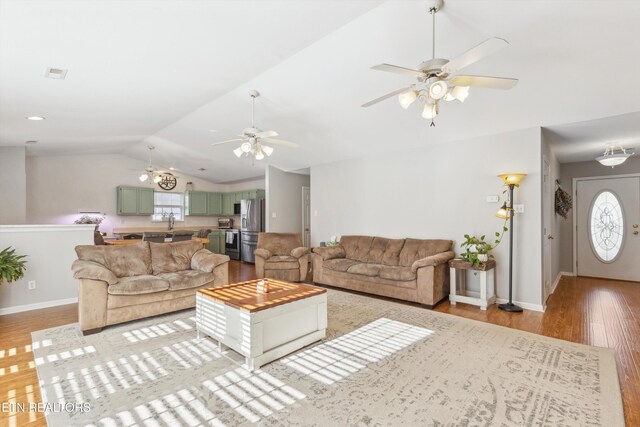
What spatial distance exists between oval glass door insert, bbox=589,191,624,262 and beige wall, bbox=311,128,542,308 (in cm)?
340

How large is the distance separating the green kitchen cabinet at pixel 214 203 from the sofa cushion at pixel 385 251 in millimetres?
5951

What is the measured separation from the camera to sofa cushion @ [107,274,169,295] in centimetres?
343

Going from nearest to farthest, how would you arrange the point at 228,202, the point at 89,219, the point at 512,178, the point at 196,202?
the point at 512,178
the point at 89,219
the point at 196,202
the point at 228,202

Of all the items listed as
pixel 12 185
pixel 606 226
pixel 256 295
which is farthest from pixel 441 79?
pixel 12 185

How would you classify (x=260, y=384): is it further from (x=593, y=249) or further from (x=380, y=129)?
(x=593, y=249)

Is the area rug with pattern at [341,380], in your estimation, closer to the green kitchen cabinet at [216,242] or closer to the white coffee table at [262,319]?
the white coffee table at [262,319]

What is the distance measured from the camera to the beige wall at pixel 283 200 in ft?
25.3

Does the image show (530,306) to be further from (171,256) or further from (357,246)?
(171,256)

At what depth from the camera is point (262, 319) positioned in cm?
259

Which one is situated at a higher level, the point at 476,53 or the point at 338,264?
the point at 476,53

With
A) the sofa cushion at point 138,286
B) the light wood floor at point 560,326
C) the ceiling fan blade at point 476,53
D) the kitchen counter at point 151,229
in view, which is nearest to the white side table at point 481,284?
the light wood floor at point 560,326

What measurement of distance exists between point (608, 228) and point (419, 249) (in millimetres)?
4266

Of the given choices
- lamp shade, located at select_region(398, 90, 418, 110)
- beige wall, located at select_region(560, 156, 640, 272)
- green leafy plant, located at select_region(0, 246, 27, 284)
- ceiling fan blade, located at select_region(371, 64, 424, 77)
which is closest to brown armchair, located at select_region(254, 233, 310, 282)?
green leafy plant, located at select_region(0, 246, 27, 284)

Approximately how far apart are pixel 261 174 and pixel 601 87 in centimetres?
713
